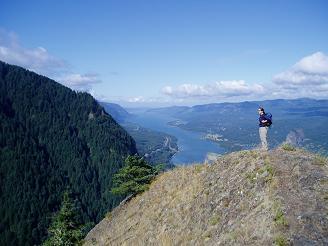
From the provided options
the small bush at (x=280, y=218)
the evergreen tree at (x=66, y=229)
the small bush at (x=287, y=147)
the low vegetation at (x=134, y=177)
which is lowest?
the evergreen tree at (x=66, y=229)

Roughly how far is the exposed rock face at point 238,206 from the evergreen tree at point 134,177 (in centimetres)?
309

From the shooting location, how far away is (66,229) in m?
36.6

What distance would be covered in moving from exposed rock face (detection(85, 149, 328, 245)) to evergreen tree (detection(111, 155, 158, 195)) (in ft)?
10.1

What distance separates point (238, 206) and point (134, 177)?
54.8 feet

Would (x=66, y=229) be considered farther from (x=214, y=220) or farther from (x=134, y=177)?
(x=214, y=220)

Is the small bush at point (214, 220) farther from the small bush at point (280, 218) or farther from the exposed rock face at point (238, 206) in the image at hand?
the small bush at point (280, 218)

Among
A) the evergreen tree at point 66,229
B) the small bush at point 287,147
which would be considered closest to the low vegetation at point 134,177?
the evergreen tree at point 66,229

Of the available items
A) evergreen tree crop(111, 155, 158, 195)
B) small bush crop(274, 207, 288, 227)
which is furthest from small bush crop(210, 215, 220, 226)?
evergreen tree crop(111, 155, 158, 195)

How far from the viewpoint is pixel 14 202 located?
19550 centimetres

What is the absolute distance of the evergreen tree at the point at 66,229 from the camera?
1362 inches

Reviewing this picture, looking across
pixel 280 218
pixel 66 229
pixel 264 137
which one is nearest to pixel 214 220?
pixel 280 218

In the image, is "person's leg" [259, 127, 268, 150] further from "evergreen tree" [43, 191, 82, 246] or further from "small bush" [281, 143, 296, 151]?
"evergreen tree" [43, 191, 82, 246]

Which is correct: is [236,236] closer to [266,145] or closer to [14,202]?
[266,145]

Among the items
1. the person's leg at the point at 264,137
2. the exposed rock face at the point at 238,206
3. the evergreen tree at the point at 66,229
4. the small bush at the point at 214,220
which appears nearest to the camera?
the exposed rock face at the point at 238,206
